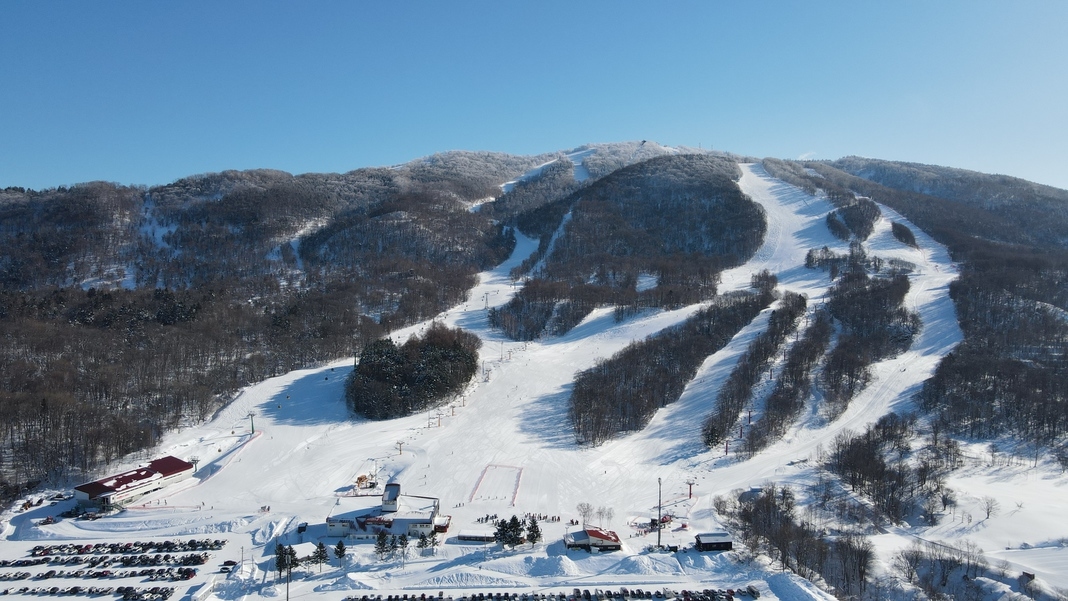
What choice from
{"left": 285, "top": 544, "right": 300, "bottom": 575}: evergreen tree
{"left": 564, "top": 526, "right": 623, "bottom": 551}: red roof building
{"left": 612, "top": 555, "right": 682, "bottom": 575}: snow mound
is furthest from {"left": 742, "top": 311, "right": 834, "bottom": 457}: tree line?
{"left": 285, "top": 544, "right": 300, "bottom": 575}: evergreen tree

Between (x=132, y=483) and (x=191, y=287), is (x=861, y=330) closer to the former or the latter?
(x=132, y=483)

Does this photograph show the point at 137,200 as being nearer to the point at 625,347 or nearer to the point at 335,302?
the point at 335,302

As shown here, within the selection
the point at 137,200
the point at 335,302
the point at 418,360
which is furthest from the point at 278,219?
the point at 418,360

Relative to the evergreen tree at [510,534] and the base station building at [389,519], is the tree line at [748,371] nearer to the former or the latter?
the evergreen tree at [510,534]

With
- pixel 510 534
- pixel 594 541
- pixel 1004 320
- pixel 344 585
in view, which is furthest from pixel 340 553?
pixel 1004 320

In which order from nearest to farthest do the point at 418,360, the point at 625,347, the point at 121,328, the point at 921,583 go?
the point at 921,583 < the point at 418,360 < the point at 625,347 < the point at 121,328

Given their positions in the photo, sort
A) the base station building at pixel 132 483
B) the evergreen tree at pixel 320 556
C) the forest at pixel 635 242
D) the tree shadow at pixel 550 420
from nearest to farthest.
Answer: the evergreen tree at pixel 320 556
the base station building at pixel 132 483
the tree shadow at pixel 550 420
the forest at pixel 635 242

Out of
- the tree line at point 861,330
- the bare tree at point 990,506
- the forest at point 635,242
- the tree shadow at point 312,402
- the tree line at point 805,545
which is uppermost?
the forest at point 635,242

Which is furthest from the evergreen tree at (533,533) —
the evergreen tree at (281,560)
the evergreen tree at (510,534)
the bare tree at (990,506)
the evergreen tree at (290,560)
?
the bare tree at (990,506)

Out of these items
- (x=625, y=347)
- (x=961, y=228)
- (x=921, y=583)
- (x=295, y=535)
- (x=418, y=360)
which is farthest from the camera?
(x=961, y=228)
